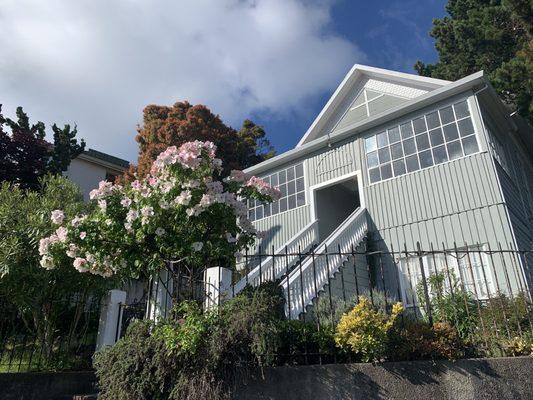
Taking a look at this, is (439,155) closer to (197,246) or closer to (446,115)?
(446,115)

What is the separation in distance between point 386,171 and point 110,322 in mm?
9064

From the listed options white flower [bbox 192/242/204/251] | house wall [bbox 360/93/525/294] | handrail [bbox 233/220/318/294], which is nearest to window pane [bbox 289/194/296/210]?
handrail [bbox 233/220/318/294]

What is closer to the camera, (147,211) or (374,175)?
(147,211)

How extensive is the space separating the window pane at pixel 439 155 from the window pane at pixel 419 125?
0.82m

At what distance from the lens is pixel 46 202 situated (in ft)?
27.9

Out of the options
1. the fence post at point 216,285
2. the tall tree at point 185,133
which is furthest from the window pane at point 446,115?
the tall tree at point 185,133

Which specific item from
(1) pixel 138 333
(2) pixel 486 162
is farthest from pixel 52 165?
(2) pixel 486 162

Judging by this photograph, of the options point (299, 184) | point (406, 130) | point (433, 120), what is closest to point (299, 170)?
point (299, 184)

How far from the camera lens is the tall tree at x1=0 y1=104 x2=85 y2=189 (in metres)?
15.1

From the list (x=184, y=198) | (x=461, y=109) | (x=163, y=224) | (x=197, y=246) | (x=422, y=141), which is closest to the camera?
(x=184, y=198)

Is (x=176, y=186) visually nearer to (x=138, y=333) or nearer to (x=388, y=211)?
(x=138, y=333)

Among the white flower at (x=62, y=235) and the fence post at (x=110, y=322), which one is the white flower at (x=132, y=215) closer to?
the white flower at (x=62, y=235)

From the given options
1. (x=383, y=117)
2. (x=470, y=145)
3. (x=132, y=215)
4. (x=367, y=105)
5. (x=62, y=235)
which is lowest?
(x=62, y=235)

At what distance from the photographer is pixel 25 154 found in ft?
51.2
